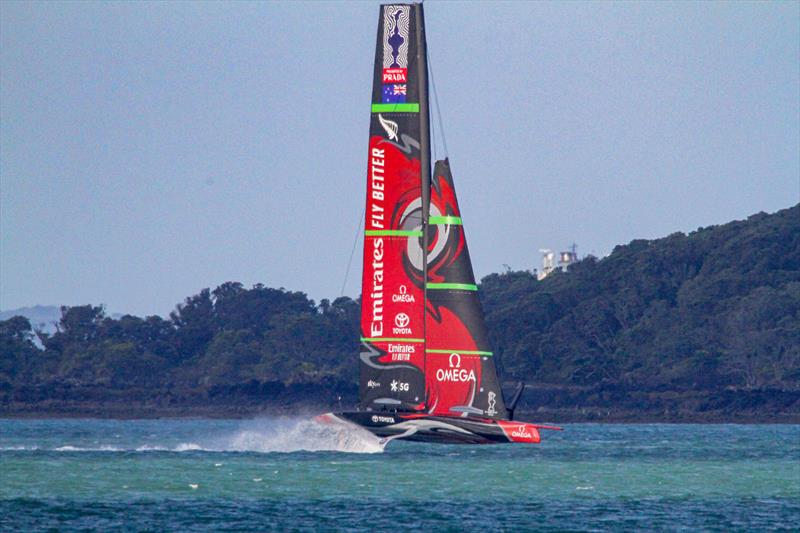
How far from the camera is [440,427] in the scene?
4744cm

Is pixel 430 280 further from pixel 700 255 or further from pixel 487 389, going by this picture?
pixel 700 255

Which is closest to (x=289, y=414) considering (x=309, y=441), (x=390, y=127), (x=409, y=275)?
(x=309, y=441)

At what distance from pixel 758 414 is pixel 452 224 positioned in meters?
105

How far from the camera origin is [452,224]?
164ft

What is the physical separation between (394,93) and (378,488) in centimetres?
1164

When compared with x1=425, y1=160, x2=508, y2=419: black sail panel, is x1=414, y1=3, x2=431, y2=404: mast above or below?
above

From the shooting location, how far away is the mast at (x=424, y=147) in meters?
49.0

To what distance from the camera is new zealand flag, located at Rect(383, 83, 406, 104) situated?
49188 millimetres

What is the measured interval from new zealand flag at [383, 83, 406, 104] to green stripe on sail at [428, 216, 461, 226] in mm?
3577

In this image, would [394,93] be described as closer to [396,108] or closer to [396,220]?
[396,108]

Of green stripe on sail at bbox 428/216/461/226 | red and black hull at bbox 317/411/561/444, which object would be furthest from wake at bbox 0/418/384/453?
green stripe on sail at bbox 428/216/461/226

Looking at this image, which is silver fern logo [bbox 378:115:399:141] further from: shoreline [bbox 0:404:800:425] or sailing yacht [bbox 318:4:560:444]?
shoreline [bbox 0:404:800:425]

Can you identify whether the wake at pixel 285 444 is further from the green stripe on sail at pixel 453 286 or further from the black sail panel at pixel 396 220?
the green stripe on sail at pixel 453 286

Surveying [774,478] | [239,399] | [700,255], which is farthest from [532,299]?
[774,478]
